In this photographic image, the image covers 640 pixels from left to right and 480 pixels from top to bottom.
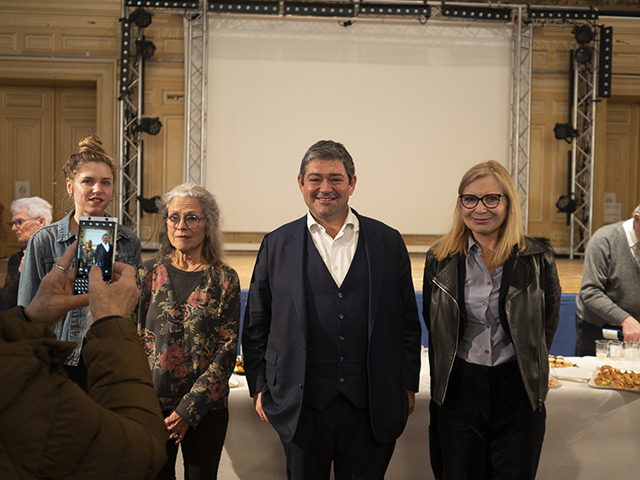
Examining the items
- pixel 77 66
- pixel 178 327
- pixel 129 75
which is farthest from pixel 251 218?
pixel 178 327

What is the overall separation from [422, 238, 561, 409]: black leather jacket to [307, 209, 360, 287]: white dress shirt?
336 millimetres

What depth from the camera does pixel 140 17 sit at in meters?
7.33

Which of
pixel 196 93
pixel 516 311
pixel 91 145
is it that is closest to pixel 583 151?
pixel 196 93

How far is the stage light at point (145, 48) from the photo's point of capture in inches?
292

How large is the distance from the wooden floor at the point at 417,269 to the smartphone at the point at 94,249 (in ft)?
11.7

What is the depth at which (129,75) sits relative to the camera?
7477mm

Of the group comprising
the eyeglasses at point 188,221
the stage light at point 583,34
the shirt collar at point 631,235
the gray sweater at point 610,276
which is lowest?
the gray sweater at point 610,276

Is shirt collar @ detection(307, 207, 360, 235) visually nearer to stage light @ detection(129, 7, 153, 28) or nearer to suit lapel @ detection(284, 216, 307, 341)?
suit lapel @ detection(284, 216, 307, 341)

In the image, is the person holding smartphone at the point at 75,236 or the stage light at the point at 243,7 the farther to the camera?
the stage light at the point at 243,7

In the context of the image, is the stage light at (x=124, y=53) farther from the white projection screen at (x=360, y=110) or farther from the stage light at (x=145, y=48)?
the white projection screen at (x=360, y=110)

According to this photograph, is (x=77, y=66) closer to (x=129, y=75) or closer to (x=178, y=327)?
(x=129, y=75)

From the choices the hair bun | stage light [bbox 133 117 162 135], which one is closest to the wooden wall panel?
stage light [bbox 133 117 162 135]

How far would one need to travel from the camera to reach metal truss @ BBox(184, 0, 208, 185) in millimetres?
7441

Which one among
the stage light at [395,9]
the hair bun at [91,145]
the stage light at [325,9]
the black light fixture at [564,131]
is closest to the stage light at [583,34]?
the black light fixture at [564,131]
